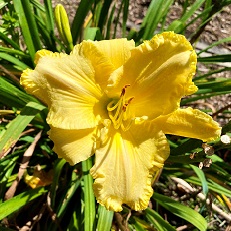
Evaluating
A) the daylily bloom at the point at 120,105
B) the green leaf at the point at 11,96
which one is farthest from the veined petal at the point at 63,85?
the green leaf at the point at 11,96

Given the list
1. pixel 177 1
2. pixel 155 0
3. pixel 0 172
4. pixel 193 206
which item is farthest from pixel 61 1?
pixel 193 206

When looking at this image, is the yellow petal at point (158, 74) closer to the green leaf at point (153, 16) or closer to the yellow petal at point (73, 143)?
the yellow petal at point (73, 143)

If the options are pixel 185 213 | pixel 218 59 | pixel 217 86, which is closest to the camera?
pixel 185 213

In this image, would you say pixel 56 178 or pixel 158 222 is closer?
pixel 56 178

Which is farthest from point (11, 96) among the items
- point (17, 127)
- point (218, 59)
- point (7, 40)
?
point (218, 59)

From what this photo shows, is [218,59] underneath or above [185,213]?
above

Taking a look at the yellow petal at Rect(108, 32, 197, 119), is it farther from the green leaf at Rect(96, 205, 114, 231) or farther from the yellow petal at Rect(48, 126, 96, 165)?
the green leaf at Rect(96, 205, 114, 231)

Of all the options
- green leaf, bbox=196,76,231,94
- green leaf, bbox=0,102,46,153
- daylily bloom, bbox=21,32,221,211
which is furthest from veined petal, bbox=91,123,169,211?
green leaf, bbox=196,76,231,94

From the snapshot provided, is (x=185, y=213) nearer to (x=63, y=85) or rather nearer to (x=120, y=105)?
(x=120, y=105)

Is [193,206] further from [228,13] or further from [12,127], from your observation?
[228,13]
